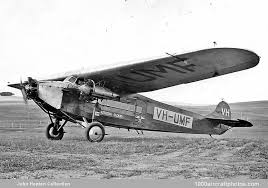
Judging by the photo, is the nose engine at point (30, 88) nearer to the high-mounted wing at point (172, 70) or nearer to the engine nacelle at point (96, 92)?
the engine nacelle at point (96, 92)

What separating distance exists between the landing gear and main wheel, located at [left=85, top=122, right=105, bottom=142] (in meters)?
1.96

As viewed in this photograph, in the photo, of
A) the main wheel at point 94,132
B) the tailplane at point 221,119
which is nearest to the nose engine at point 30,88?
the main wheel at point 94,132

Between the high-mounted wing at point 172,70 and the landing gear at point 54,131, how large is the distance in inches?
76.0

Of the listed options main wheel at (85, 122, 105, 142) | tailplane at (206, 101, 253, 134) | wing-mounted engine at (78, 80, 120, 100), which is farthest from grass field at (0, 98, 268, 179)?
tailplane at (206, 101, 253, 134)

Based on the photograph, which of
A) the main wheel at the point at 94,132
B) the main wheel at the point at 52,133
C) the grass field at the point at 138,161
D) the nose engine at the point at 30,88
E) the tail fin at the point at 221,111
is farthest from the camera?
the tail fin at the point at 221,111

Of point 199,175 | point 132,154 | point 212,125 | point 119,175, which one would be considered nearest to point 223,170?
point 199,175

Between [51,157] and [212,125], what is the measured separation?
28.8 feet

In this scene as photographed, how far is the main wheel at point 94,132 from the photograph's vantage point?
11.3 m

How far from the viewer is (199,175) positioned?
21.5 feet

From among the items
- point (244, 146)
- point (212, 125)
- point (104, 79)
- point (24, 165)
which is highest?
point (104, 79)

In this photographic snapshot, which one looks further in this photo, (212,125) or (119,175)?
(212,125)

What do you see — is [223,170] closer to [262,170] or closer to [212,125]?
[262,170]

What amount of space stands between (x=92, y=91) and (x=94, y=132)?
139 cm

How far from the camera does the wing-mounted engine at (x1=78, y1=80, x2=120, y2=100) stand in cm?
1140
